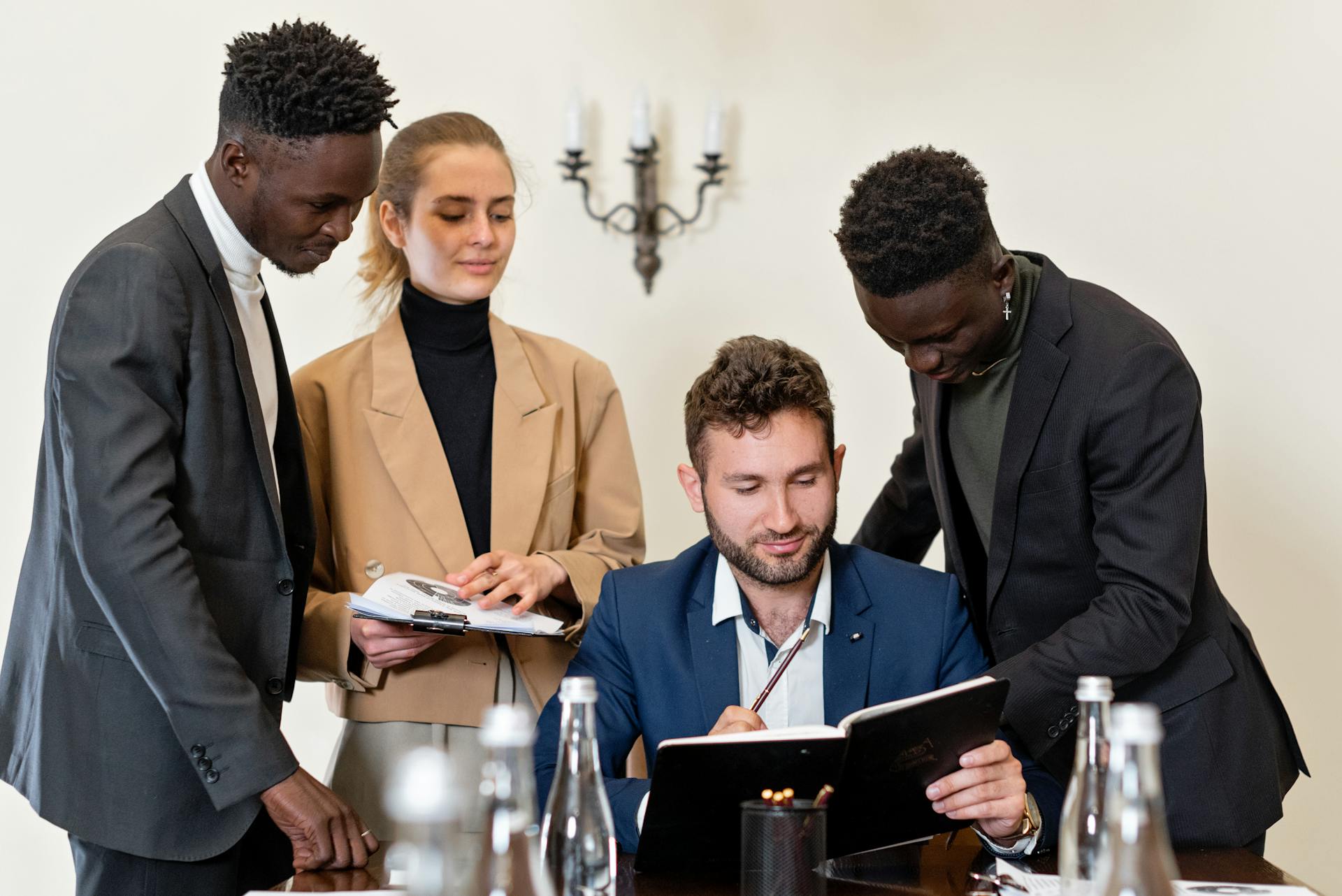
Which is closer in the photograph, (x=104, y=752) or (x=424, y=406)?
(x=104, y=752)

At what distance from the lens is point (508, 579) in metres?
2.28

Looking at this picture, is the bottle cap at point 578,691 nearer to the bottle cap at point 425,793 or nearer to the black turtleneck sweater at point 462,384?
the bottle cap at point 425,793

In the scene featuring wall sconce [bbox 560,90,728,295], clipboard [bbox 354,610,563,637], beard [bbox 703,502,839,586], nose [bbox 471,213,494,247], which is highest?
wall sconce [bbox 560,90,728,295]

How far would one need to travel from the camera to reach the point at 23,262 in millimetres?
3598

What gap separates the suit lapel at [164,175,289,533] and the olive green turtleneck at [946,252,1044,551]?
1.18 meters

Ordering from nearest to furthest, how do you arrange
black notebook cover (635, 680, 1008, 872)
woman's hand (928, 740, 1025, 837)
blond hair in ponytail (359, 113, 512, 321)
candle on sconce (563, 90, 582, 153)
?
black notebook cover (635, 680, 1008, 872), woman's hand (928, 740, 1025, 837), blond hair in ponytail (359, 113, 512, 321), candle on sconce (563, 90, 582, 153)

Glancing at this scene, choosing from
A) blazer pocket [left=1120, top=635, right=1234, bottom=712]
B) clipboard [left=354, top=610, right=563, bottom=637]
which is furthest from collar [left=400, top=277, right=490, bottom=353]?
blazer pocket [left=1120, top=635, right=1234, bottom=712]

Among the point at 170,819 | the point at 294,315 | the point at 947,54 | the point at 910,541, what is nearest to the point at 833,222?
the point at 947,54

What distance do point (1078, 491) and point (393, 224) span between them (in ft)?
4.66

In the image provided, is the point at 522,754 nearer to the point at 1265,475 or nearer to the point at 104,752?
the point at 104,752

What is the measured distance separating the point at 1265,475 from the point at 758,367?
6.64 feet

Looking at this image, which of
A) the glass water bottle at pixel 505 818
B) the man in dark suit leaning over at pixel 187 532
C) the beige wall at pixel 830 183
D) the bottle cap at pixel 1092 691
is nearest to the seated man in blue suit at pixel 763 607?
the man in dark suit leaning over at pixel 187 532

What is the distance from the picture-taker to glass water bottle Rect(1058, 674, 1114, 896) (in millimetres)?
1294

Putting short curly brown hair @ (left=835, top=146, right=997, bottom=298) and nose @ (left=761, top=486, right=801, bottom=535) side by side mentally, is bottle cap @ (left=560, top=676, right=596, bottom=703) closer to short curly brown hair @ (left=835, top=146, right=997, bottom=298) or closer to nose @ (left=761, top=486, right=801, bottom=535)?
nose @ (left=761, top=486, right=801, bottom=535)
